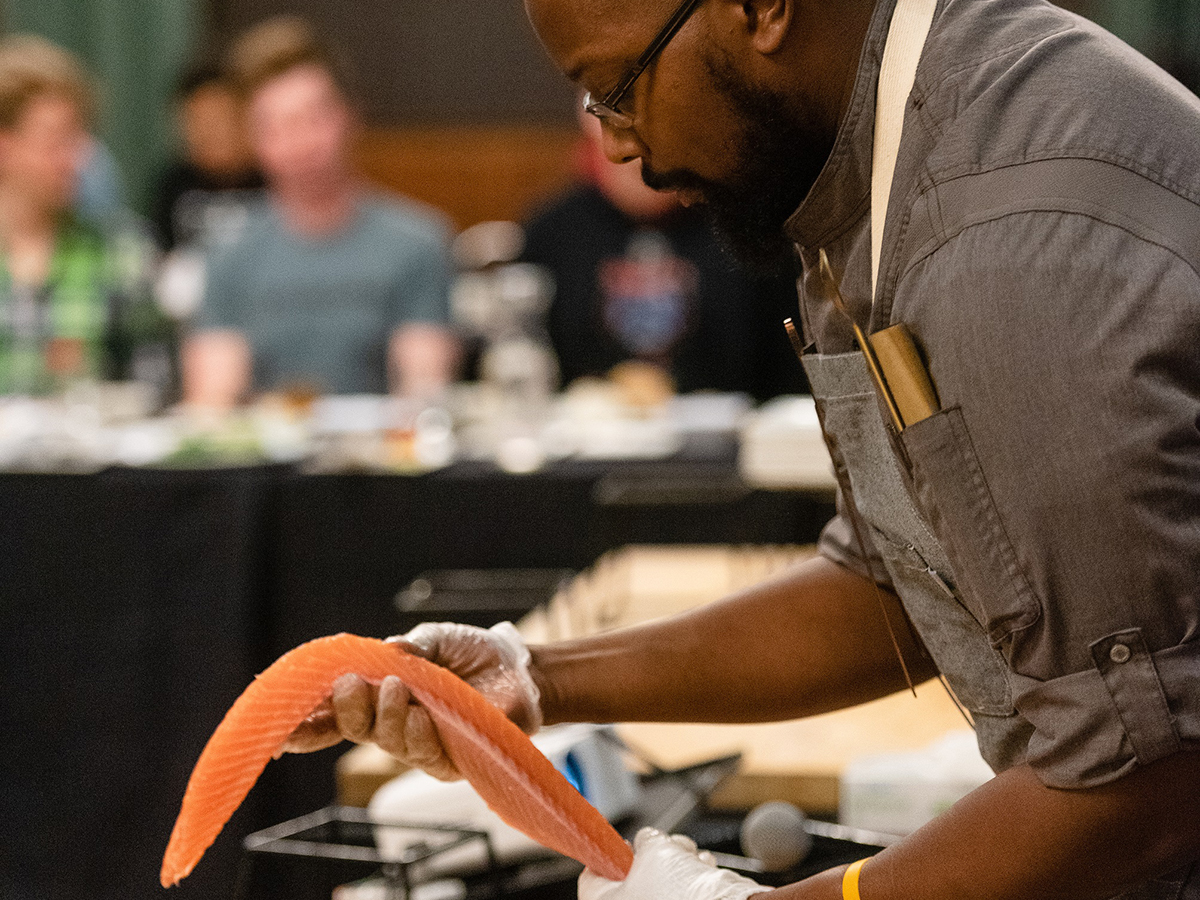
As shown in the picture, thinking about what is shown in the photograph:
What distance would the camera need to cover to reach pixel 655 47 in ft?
3.11

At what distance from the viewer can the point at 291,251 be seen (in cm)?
434

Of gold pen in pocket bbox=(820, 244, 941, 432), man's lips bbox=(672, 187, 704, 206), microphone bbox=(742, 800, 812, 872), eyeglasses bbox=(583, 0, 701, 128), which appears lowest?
microphone bbox=(742, 800, 812, 872)

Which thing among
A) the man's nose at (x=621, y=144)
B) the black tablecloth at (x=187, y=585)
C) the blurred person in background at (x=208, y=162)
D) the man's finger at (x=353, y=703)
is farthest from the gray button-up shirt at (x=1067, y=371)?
the blurred person in background at (x=208, y=162)

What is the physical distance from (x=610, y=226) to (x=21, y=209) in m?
1.79

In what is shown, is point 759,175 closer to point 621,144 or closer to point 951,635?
point 621,144

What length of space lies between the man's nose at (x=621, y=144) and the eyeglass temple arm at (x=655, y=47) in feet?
0.12

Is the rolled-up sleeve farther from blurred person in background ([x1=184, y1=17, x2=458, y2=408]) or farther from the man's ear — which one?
blurred person in background ([x1=184, y1=17, x2=458, y2=408])

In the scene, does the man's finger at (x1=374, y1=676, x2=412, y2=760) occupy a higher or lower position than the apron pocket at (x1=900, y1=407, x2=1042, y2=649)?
lower

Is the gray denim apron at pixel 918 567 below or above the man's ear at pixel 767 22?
below

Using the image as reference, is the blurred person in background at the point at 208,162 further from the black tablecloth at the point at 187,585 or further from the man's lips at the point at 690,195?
the man's lips at the point at 690,195

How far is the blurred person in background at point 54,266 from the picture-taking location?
411cm

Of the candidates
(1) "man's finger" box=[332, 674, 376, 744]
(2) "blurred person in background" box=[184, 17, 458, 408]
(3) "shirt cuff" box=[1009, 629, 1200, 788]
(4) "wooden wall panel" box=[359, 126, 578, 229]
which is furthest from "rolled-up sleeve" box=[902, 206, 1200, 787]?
(4) "wooden wall panel" box=[359, 126, 578, 229]

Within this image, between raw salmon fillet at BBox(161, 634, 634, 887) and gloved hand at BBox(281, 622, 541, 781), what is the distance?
0.6 inches

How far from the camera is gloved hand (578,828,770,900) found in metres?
1.03
